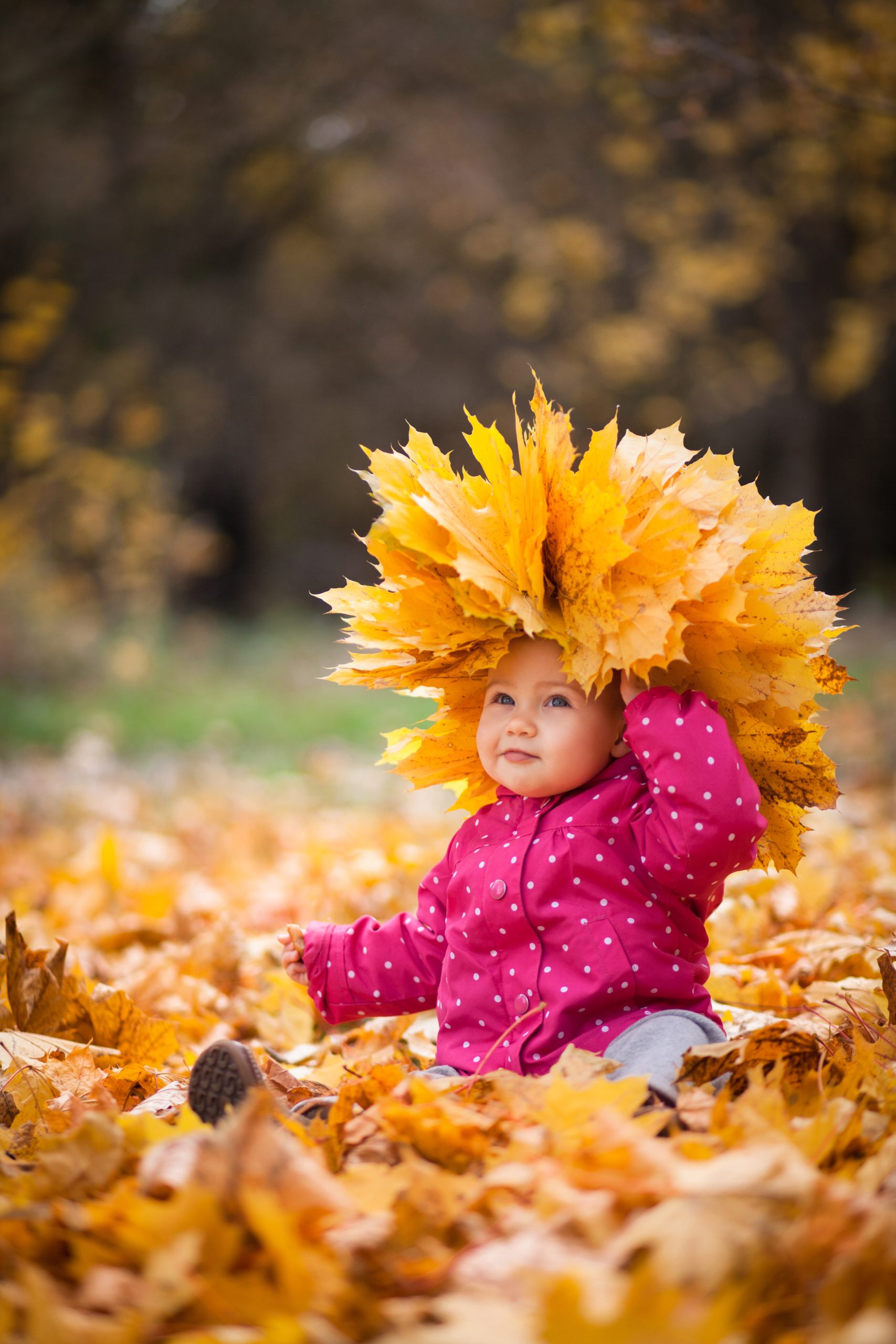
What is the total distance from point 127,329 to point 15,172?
2962mm

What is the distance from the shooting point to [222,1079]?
1.55 m

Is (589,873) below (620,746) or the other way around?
below

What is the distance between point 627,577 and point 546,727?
0.97 feet

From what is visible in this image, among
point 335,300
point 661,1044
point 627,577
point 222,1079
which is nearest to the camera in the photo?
point 222,1079

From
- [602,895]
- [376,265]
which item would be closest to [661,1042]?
[602,895]

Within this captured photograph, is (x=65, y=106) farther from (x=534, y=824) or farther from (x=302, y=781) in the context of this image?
(x=534, y=824)

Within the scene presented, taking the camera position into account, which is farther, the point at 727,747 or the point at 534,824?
the point at 534,824

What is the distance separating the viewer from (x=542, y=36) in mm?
6766

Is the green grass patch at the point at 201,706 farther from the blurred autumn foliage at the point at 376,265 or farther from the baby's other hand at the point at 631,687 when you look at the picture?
the baby's other hand at the point at 631,687

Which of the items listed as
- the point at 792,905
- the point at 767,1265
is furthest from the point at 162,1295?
the point at 792,905

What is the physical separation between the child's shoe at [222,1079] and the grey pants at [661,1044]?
38cm

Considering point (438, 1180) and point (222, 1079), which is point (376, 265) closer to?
point (222, 1079)

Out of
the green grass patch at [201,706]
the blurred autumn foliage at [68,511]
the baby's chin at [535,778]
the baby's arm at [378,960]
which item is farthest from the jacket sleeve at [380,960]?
the blurred autumn foliage at [68,511]

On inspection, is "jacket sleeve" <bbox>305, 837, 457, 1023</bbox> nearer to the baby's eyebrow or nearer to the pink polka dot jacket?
the pink polka dot jacket
